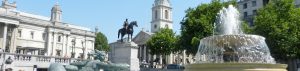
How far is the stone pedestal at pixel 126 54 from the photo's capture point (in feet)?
115

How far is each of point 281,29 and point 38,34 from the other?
46211mm

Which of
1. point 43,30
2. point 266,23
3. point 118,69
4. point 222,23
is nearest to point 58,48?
point 43,30

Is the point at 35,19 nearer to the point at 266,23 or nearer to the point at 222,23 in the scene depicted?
the point at 266,23

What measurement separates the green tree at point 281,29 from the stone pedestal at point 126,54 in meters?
13.1

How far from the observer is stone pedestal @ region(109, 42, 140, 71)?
1379 inches

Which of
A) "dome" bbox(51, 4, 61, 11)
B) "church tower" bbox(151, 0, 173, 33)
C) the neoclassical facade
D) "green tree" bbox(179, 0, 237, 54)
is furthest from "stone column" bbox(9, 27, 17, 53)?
"church tower" bbox(151, 0, 173, 33)

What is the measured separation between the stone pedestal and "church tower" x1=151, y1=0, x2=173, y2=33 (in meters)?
71.0

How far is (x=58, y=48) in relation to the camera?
74.4m

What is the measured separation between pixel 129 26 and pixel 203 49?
18722 mm

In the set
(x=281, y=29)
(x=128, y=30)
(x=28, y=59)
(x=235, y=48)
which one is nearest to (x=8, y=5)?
(x=128, y=30)

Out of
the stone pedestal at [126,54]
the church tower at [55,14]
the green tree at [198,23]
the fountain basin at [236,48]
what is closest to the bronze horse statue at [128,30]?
the stone pedestal at [126,54]

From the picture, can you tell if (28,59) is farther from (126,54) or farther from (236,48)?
(236,48)

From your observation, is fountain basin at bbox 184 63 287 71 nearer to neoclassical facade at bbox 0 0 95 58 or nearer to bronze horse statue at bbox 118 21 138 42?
bronze horse statue at bbox 118 21 138 42

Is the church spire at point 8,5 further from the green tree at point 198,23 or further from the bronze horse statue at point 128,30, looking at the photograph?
the bronze horse statue at point 128,30
